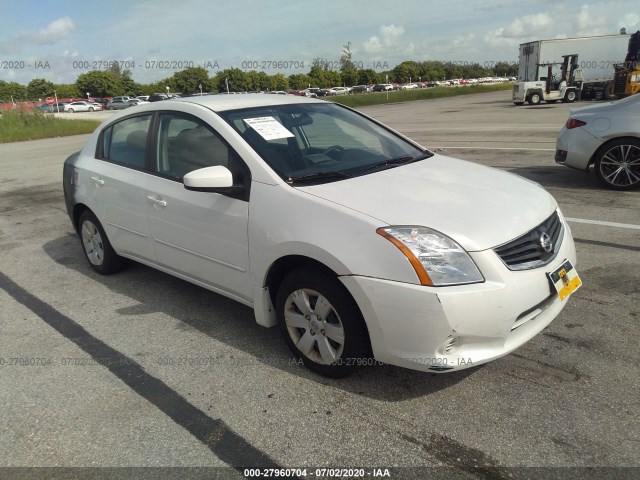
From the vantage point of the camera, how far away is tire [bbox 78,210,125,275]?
15.1 feet

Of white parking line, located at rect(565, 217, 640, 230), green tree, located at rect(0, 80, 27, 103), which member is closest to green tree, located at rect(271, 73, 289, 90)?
green tree, located at rect(0, 80, 27, 103)

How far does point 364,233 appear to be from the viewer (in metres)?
2.53

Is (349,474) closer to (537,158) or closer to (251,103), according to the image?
(251,103)

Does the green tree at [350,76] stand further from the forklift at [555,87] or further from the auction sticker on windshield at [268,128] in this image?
the auction sticker on windshield at [268,128]

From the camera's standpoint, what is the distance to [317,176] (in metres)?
3.08

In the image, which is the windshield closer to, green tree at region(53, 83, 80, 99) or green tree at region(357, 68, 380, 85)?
green tree at region(53, 83, 80, 99)

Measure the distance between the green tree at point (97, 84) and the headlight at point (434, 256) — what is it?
275 ft

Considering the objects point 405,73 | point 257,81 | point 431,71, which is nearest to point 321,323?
point 257,81

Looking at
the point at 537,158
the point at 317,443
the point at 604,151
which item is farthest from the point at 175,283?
the point at 537,158

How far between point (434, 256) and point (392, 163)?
1223 mm

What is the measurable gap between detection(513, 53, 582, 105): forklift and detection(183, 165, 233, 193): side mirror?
94.5 ft

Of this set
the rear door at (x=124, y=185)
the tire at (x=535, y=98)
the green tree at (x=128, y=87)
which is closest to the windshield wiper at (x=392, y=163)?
the rear door at (x=124, y=185)

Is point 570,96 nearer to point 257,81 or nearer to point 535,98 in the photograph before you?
point 535,98

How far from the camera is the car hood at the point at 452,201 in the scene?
8.38 ft
